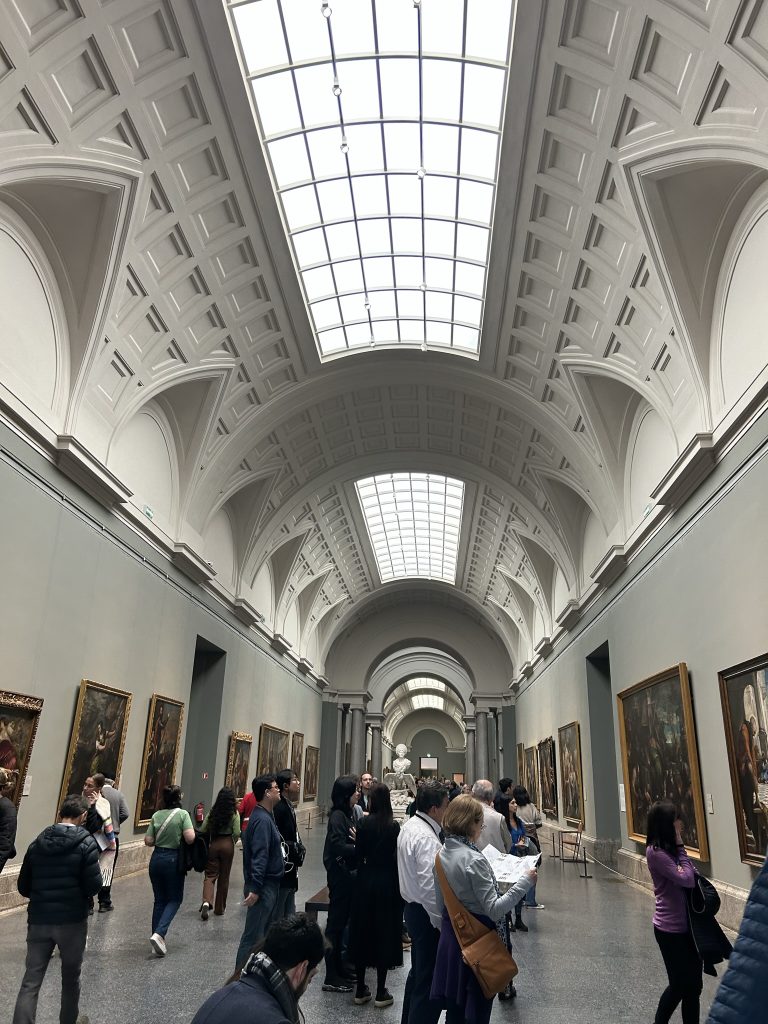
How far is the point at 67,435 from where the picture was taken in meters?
12.0

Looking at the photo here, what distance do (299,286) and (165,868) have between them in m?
12.2

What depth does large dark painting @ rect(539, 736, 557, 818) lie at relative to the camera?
2525 centimetres

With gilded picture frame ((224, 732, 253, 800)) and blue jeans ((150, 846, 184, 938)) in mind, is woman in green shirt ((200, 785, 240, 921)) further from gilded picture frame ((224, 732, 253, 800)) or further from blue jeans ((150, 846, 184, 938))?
gilded picture frame ((224, 732, 253, 800))

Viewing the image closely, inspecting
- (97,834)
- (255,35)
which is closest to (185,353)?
(255,35)

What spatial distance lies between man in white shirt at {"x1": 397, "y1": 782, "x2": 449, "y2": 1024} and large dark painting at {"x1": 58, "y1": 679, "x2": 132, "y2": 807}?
8.92 meters

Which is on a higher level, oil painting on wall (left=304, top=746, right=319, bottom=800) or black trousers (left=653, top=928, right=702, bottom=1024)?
oil painting on wall (left=304, top=746, right=319, bottom=800)

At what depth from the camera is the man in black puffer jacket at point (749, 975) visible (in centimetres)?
150

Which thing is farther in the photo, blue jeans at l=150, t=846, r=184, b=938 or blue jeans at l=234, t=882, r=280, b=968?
blue jeans at l=150, t=846, r=184, b=938

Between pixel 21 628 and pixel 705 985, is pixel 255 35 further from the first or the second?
pixel 705 985

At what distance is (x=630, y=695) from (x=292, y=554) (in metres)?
15.4

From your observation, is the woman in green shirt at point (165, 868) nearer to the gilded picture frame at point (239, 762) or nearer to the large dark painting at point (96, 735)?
the large dark painting at point (96, 735)

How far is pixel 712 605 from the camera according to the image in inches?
449

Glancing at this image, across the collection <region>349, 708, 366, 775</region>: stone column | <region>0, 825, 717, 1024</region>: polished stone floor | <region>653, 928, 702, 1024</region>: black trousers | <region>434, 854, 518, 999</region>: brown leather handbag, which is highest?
<region>349, 708, 366, 775</region>: stone column

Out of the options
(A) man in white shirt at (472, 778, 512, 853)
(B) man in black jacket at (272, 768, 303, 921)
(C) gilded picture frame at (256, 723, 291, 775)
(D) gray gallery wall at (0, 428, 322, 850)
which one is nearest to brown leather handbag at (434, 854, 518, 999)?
(B) man in black jacket at (272, 768, 303, 921)
